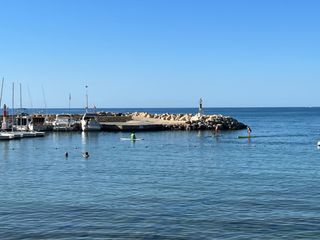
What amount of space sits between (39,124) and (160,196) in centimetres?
7624

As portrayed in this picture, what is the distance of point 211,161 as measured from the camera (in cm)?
5453

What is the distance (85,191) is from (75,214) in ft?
23.1

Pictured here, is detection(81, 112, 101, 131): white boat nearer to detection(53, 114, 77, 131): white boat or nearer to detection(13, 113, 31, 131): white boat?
detection(53, 114, 77, 131): white boat

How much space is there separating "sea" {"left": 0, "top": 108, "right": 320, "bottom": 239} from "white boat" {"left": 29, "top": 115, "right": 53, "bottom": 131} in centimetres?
3942

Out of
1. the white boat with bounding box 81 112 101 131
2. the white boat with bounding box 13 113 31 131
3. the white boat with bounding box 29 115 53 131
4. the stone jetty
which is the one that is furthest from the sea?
the stone jetty

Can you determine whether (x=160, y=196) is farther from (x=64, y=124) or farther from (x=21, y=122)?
(x=21, y=122)

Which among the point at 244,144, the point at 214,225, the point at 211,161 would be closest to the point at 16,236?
the point at 214,225

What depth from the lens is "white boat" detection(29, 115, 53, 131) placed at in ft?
333

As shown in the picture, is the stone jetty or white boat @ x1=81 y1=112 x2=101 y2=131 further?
the stone jetty

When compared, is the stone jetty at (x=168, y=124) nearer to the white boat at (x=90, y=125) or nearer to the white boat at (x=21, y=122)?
the white boat at (x=90, y=125)

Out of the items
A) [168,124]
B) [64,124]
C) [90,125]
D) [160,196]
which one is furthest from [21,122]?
[160,196]

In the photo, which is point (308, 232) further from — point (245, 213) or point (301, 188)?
point (301, 188)

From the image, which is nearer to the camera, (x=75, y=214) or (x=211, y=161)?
(x=75, y=214)

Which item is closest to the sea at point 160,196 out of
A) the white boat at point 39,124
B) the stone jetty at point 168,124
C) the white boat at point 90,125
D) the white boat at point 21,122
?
the white boat at point 21,122
